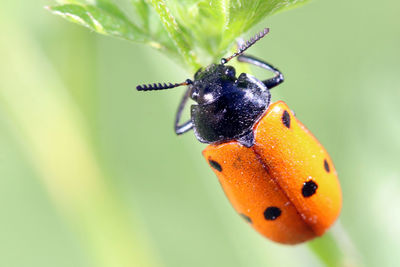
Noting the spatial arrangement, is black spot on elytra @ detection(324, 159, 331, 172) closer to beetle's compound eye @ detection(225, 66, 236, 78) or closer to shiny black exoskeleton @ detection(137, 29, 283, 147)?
shiny black exoskeleton @ detection(137, 29, 283, 147)

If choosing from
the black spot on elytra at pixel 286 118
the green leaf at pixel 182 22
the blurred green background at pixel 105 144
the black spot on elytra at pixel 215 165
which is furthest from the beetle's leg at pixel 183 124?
the green leaf at pixel 182 22

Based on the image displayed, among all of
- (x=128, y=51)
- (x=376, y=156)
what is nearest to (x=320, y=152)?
(x=376, y=156)

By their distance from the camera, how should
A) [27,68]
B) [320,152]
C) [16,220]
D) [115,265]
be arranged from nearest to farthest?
[320,152]
[115,265]
[27,68]
[16,220]

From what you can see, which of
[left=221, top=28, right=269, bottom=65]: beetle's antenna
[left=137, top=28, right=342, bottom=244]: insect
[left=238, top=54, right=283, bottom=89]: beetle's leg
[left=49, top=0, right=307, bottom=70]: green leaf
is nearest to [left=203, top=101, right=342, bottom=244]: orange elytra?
[left=137, top=28, right=342, bottom=244]: insect

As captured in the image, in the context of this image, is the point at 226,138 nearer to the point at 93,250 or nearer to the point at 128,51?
the point at 93,250

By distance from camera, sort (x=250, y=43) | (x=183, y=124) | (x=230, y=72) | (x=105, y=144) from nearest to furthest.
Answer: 1. (x=250, y=43)
2. (x=230, y=72)
3. (x=183, y=124)
4. (x=105, y=144)

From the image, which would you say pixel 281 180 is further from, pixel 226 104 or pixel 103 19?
pixel 103 19

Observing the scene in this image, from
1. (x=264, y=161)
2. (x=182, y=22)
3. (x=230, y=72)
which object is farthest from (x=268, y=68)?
(x=182, y=22)
